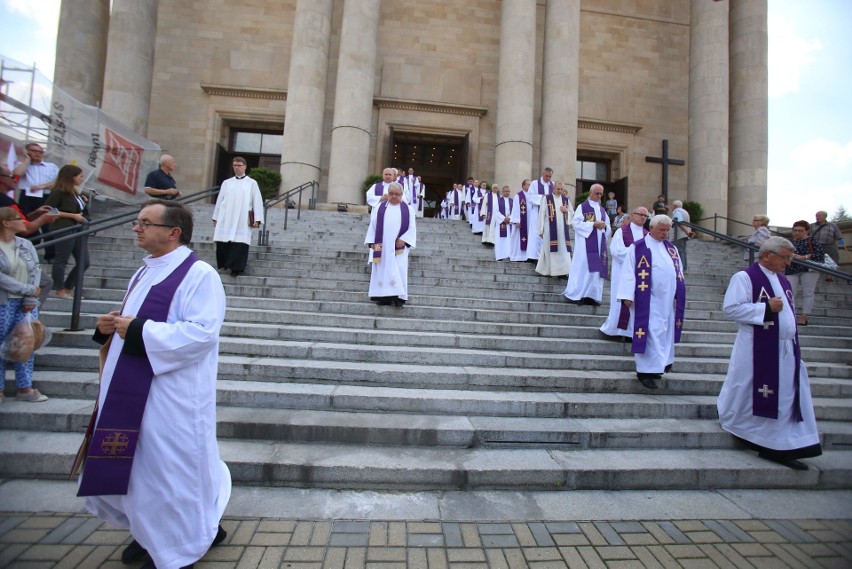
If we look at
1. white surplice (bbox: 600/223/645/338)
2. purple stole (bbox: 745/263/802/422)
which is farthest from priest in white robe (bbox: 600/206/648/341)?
purple stole (bbox: 745/263/802/422)

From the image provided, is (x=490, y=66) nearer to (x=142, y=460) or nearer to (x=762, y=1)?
(x=762, y=1)

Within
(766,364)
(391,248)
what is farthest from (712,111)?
(766,364)

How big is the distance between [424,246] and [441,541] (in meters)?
8.31

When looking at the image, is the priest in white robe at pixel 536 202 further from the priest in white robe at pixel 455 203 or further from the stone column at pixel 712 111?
the stone column at pixel 712 111

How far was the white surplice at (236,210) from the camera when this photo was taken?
24.4 feet

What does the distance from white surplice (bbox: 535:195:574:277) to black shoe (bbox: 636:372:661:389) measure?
3.67 metres

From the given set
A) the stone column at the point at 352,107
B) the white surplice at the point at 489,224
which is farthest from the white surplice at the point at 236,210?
the stone column at the point at 352,107

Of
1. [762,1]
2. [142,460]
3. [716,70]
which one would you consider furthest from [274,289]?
[762,1]

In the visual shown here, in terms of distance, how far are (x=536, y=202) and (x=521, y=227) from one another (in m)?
0.68

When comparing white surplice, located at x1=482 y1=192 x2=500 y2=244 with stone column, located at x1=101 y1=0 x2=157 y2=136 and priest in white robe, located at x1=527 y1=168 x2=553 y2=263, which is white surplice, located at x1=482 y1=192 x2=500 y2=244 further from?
stone column, located at x1=101 y1=0 x2=157 y2=136

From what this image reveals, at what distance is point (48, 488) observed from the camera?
10.2 ft

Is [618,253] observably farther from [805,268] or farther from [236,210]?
[236,210]

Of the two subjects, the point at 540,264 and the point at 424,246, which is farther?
the point at 424,246

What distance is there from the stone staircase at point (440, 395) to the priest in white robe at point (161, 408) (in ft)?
3.06
